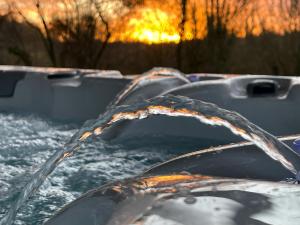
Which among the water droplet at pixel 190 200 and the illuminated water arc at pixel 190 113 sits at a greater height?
the water droplet at pixel 190 200

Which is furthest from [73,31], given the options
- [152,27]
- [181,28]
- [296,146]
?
[296,146]

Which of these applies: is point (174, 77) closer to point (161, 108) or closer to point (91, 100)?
point (91, 100)

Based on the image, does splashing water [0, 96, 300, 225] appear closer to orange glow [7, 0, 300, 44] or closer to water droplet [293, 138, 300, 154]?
water droplet [293, 138, 300, 154]

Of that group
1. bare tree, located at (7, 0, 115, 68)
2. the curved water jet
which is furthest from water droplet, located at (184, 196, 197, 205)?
bare tree, located at (7, 0, 115, 68)

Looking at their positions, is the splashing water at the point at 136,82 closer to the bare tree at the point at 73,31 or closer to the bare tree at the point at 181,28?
the bare tree at the point at 181,28

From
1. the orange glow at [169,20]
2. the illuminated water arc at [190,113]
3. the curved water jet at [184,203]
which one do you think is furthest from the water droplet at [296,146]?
the orange glow at [169,20]

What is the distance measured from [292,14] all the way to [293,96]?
3.14 meters

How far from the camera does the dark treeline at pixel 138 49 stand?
5.52 meters

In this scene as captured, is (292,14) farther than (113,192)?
Yes

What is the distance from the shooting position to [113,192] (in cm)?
73

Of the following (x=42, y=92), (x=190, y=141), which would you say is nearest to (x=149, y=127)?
(x=190, y=141)

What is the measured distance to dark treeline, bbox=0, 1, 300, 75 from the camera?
18.1ft

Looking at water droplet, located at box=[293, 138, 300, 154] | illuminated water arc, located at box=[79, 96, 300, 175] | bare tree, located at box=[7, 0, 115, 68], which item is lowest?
water droplet, located at box=[293, 138, 300, 154]

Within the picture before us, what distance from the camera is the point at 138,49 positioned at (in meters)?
5.77
